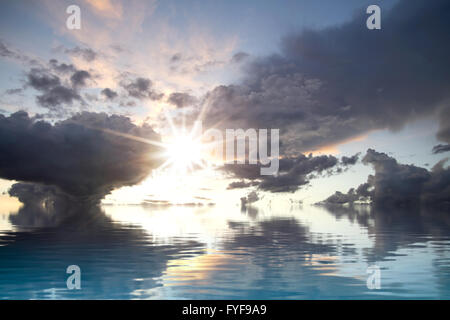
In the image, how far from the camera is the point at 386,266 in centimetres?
3366

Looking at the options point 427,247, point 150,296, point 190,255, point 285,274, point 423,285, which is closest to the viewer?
point 150,296

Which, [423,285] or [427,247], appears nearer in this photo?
[423,285]

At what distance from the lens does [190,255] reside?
131 feet

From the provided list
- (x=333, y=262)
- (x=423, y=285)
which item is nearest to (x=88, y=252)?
(x=333, y=262)

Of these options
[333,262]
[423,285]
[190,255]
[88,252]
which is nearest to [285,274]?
[333,262]

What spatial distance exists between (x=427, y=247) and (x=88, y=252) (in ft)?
155

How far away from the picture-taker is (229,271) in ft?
101

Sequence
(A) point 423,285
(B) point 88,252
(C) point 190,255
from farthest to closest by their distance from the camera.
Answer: (B) point 88,252 → (C) point 190,255 → (A) point 423,285

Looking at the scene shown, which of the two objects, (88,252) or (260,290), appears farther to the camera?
(88,252)

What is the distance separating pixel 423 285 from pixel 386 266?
723cm
